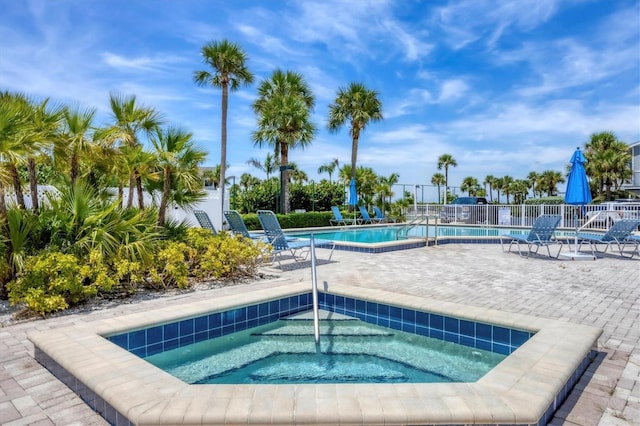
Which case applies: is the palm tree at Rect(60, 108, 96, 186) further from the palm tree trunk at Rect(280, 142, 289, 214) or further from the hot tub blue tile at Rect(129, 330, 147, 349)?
the palm tree trunk at Rect(280, 142, 289, 214)

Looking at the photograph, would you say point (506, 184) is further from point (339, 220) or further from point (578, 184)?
point (578, 184)

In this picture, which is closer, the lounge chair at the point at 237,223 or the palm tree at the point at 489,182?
the lounge chair at the point at 237,223

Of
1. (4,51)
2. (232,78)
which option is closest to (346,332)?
(4,51)

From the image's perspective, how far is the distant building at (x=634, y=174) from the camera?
101 feet

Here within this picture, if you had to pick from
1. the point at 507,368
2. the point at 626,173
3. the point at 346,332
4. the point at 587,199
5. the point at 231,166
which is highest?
the point at 231,166

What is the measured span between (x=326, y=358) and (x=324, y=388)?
4.63 feet

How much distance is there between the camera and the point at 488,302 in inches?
197

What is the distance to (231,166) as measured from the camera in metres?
47.4

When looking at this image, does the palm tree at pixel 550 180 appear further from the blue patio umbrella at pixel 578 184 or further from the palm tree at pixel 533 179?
the blue patio umbrella at pixel 578 184

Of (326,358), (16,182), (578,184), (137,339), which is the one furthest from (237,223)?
(578,184)

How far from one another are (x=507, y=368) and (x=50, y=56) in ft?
36.3

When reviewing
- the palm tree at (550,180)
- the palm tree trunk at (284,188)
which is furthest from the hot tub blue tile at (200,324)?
the palm tree at (550,180)

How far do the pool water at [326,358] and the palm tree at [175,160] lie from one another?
11.8 feet

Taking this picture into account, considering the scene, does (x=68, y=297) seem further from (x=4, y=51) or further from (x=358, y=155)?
(x=358, y=155)
